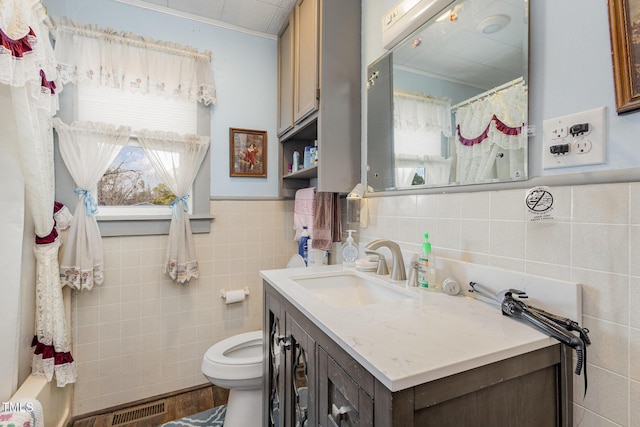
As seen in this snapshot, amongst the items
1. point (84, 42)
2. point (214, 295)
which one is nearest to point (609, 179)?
point (214, 295)

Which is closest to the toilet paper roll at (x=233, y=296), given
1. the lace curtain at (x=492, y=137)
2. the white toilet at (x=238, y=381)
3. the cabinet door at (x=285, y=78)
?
the white toilet at (x=238, y=381)

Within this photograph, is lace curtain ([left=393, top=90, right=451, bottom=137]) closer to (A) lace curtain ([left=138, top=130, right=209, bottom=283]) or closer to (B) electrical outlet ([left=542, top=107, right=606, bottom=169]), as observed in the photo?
(B) electrical outlet ([left=542, top=107, right=606, bottom=169])

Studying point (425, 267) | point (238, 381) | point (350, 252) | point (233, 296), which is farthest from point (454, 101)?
point (233, 296)

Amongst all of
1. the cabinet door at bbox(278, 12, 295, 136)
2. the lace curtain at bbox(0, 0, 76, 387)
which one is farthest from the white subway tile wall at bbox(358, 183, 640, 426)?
the lace curtain at bbox(0, 0, 76, 387)

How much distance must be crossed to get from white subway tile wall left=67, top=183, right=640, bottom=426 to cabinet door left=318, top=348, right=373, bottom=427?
0.57 m

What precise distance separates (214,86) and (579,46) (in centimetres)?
194

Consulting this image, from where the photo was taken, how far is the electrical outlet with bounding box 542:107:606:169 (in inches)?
27.9

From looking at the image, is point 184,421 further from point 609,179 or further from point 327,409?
point 609,179

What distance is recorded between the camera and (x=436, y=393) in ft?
1.88

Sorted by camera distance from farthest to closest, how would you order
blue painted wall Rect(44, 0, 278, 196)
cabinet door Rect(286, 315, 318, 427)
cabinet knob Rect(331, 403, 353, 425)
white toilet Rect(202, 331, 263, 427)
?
blue painted wall Rect(44, 0, 278, 196), white toilet Rect(202, 331, 263, 427), cabinet door Rect(286, 315, 318, 427), cabinet knob Rect(331, 403, 353, 425)

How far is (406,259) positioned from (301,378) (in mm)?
645

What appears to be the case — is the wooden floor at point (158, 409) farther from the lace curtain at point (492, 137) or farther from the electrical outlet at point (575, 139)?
the electrical outlet at point (575, 139)

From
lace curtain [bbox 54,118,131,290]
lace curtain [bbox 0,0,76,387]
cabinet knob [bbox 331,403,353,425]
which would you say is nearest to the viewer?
cabinet knob [bbox 331,403,353,425]

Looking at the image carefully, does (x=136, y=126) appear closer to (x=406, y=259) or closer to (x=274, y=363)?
(x=274, y=363)
